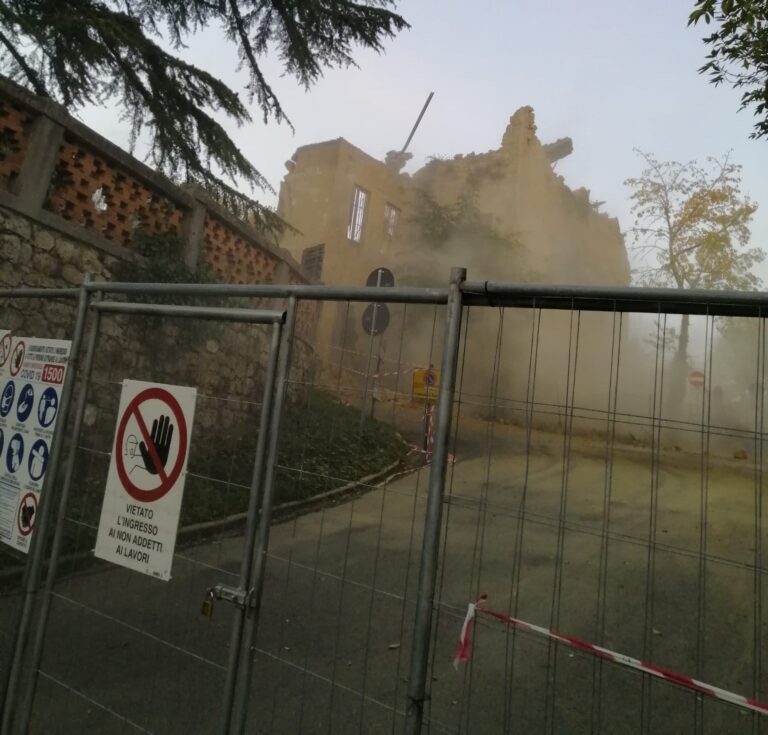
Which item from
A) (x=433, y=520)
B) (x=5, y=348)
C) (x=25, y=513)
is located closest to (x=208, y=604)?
(x=433, y=520)

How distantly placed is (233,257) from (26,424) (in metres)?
5.27

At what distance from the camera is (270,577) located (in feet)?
15.1

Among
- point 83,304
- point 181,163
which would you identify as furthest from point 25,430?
point 181,163

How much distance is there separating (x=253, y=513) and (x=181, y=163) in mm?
6842

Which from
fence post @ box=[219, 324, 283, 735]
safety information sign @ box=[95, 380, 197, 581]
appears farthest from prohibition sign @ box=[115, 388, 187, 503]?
fence post @ box=[219, 324, 283, 735]

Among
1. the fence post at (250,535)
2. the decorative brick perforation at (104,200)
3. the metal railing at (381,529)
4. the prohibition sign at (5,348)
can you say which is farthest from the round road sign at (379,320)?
the fence post at (250,535)

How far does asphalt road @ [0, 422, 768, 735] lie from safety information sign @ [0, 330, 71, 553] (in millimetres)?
425

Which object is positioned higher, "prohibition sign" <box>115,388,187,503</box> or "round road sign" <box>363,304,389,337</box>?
"round road sign" <box>363,304,389,337</box>

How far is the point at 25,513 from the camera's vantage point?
8.35ft

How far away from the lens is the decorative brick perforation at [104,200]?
5324 millimetres

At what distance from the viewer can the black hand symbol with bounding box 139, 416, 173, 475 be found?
2123mm

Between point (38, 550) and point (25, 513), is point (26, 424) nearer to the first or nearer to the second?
point (25, 513)

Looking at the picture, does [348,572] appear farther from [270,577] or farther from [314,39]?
[314,39]

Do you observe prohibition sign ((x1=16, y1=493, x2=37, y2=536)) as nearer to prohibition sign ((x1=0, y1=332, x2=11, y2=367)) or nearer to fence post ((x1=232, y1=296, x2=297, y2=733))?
prohibition sign ((x1=0, y1=332, x2=11, y2=367))
